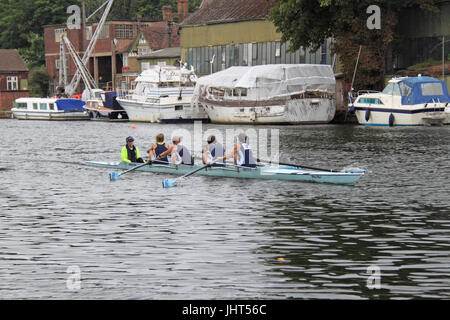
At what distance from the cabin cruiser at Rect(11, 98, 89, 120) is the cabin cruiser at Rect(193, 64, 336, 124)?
2516 cm

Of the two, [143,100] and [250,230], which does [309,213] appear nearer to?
[250,230]

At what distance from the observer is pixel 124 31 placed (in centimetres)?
10556

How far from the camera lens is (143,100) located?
7188 centimetres

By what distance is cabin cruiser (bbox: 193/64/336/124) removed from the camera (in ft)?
200

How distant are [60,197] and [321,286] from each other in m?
12.8

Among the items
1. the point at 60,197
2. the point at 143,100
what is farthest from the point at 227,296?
the point at 143,100

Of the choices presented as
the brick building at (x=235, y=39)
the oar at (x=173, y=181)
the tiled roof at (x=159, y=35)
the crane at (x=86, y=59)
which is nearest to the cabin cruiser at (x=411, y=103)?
the brick building at (x=235, y=39)

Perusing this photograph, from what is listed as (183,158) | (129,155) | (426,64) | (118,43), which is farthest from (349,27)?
(118,43)

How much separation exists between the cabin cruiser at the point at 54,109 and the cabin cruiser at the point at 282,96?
25163mm

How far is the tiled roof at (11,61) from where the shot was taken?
114000 mm

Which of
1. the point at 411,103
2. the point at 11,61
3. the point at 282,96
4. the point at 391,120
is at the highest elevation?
the point at 11,61

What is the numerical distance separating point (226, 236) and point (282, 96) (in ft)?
144

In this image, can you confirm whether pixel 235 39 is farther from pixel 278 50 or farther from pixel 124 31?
pixel 124 31
